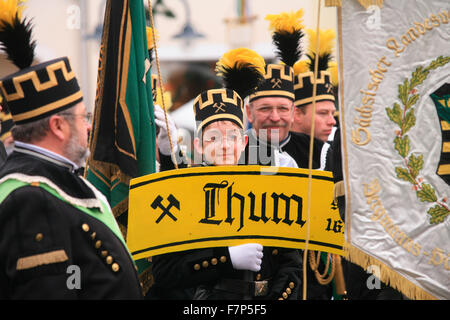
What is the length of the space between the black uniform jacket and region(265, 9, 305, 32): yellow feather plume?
8.10ft

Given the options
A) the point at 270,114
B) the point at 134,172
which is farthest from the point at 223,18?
the point at 134,172

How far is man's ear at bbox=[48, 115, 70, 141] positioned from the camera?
8.95 ft

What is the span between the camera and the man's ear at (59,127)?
107 inches

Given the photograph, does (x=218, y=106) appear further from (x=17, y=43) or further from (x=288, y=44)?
(x=288, y=44)

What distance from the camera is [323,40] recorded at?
538cm

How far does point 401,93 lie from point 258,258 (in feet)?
3.61

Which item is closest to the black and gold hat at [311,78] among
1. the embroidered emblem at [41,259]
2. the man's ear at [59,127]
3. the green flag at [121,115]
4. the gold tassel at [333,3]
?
the green flag at [121,115]

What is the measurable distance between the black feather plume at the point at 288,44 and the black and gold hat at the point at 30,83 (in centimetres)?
229

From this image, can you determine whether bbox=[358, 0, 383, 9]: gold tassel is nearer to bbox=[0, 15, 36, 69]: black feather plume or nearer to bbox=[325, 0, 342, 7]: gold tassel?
bbox=[325, 0, 342, 7]: gold tassel

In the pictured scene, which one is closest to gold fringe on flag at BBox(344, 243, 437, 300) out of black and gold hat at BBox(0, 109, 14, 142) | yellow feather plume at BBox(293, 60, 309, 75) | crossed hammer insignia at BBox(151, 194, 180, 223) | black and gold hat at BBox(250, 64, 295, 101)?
crossed hammer insignia at BBox(151, 194, 180, 223)

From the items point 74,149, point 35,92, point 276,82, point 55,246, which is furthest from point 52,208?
point 276,82

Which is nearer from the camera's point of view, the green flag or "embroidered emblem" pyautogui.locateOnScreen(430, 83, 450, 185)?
"embroidered emblem" pyautogui.locateOnScreen(430, 83, 450, 185)

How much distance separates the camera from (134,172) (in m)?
3.54
